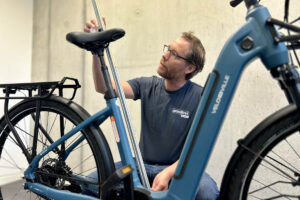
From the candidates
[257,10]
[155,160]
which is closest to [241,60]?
[257,10]

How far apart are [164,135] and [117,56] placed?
971 millimetres

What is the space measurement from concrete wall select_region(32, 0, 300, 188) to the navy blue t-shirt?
455 mm

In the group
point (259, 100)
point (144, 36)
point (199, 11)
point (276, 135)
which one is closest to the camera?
point (276, 135)

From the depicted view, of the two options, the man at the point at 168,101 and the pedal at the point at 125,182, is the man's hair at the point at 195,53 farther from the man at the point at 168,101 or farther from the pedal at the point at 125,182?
the pedal at the point at 125,182

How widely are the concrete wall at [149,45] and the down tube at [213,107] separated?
2.95ft

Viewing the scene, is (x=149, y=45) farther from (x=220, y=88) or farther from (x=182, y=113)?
(x=220, y=88)

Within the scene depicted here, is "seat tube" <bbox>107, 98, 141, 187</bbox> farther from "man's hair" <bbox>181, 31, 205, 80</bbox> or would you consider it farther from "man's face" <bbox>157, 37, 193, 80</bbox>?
"man's hair" <bbox>181, 31, 205, 80</bbox>

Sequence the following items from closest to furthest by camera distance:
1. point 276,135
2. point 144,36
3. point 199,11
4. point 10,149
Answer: point 276,135 → point 199,11 → point 144,36 → point 10,149

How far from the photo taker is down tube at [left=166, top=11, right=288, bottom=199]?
0.66 metres

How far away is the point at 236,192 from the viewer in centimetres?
67

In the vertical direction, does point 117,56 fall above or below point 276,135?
above

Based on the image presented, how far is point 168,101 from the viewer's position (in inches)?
48.1

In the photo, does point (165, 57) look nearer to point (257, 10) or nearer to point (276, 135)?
point (257, 10)

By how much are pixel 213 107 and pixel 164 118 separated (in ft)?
1.70
